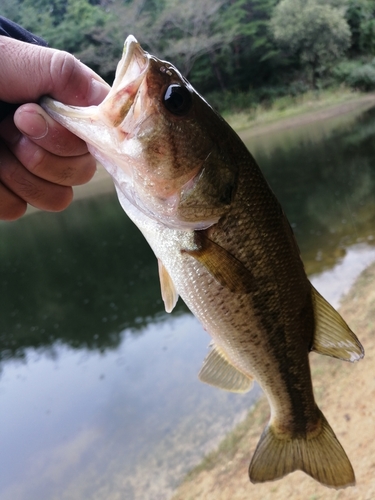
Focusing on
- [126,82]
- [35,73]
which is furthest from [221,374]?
[35,73]

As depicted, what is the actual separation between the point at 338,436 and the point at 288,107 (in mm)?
30996

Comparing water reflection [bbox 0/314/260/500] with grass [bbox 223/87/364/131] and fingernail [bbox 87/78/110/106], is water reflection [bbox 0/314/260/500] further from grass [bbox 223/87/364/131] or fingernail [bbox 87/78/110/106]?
grass [bbox 223/87/364/131]

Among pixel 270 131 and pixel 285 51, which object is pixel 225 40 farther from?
pixel 270 131

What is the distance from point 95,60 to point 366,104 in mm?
18375

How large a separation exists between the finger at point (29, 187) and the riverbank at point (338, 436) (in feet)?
10.5

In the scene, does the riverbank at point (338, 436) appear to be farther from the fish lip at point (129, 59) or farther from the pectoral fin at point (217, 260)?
the fish lip at point (129, 59)

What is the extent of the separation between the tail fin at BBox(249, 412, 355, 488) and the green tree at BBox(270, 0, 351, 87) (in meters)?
36.7

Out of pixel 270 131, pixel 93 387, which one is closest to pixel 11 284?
pixel 93 387

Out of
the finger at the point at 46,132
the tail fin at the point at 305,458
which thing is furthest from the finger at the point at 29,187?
the tail fin at the point at 305,458

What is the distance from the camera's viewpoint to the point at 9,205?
6.35 ft

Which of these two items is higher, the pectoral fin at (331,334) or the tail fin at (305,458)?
the pectoral fin at (331,334)

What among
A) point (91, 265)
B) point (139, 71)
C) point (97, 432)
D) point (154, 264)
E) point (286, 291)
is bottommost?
point (91, 265)

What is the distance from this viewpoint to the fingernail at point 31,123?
5.13ft

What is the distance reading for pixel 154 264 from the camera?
12.7 meters
